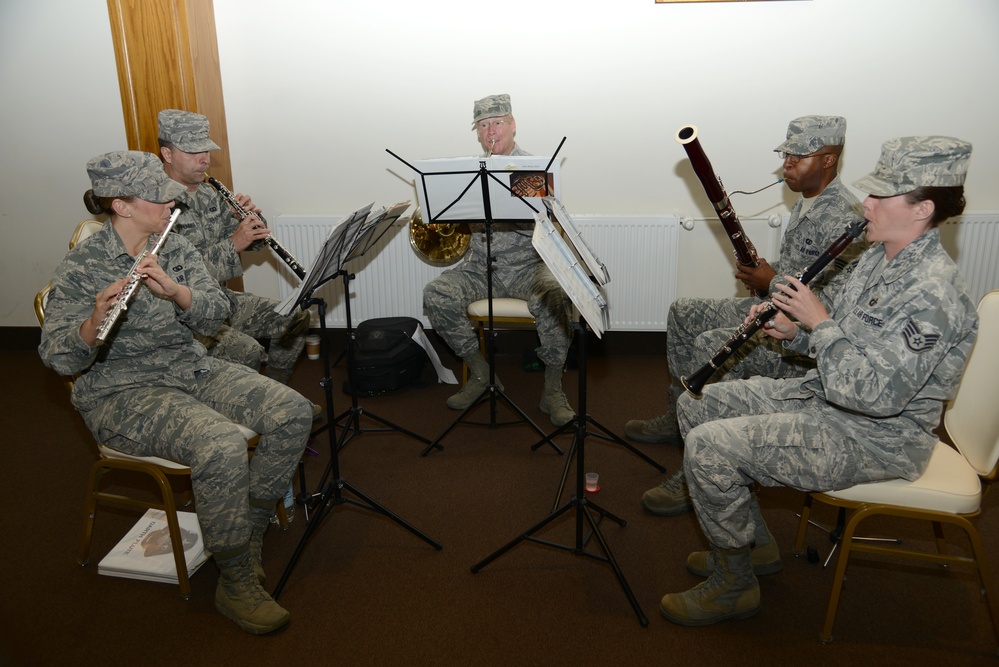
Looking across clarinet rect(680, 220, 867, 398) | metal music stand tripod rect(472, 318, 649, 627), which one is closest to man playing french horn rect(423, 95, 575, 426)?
metal music stand tripod rect(472, 318, 649, 627)

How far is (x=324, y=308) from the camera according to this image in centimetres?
257

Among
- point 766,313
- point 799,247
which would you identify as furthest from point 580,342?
point 799,247

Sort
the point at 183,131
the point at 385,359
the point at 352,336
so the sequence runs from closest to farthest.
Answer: the point at 183,131, the point at 352,336, the point at 385,359

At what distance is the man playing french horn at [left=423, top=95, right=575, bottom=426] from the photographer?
3.79 m

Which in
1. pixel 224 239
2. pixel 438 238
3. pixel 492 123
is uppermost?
pixel 492 123

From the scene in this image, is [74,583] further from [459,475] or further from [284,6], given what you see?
[284,6]

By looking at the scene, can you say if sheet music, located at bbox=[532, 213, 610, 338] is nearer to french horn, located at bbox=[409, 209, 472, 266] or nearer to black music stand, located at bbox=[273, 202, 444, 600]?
black music stand, located at bbox=[273, 202, 444, 600]

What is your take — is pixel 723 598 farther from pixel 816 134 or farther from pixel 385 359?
pixel 385 359

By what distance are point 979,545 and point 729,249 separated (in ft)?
8.87

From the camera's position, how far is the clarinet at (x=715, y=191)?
280 cm

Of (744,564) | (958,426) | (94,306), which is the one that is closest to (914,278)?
(958,426)

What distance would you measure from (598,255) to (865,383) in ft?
8.20

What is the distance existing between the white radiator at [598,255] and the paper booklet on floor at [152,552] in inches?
70.2

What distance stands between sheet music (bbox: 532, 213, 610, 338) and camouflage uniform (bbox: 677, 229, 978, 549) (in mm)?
501
